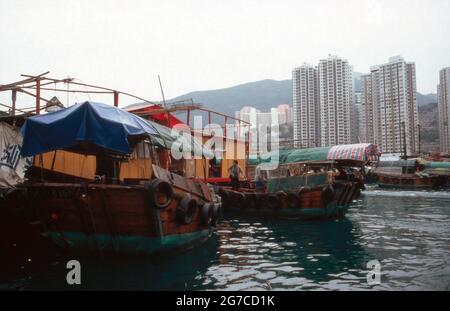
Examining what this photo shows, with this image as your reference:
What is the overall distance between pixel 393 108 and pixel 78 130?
5120 centimetres

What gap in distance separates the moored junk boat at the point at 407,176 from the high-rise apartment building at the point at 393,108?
43.7 feet

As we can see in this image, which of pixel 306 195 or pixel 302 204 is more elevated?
pixel 306 195

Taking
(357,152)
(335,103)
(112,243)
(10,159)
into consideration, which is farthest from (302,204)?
(335,103)

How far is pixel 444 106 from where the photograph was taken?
56.9m

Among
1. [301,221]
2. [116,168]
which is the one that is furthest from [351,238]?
[116,168]

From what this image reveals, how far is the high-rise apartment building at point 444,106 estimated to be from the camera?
179 ft

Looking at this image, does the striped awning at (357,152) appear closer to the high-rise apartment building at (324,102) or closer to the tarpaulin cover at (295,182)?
the tarpaulin cover at (295,182)

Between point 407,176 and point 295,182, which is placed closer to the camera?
point 295,182

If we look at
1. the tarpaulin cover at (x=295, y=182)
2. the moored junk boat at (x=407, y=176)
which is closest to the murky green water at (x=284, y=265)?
the tarpaulin cover at (x=295, y=182)

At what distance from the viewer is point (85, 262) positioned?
6.34m

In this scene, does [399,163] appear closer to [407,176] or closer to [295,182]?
[407,176]

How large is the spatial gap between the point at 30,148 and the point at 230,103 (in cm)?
13583

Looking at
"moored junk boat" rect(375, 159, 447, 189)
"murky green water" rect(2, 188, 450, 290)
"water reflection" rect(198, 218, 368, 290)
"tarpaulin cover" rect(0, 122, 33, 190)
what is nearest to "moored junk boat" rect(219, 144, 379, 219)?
"water reflection" rect(198, 218, 368, 290)

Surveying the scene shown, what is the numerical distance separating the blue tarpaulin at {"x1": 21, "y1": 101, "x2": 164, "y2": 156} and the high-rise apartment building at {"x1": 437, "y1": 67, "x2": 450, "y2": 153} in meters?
59.7
